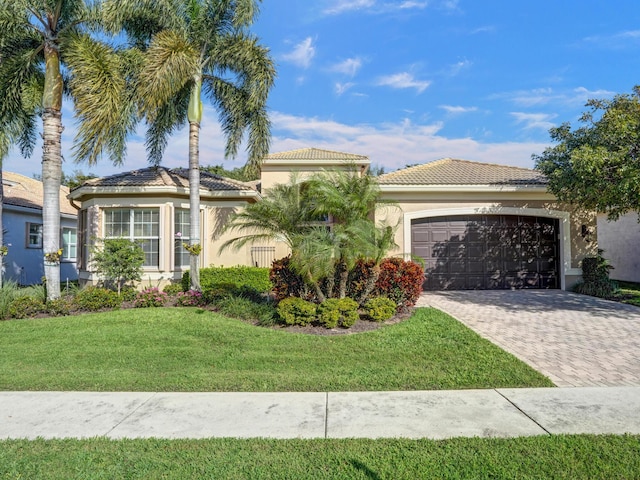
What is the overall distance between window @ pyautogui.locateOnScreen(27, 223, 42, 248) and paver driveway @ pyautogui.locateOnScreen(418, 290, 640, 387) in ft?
62.1

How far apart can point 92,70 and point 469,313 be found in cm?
1194

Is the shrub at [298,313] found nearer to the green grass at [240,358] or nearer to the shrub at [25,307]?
the green grass at [240,358]

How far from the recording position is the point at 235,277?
12.8m

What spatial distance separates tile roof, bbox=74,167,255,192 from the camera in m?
13.5

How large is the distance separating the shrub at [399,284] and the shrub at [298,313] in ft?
6.51

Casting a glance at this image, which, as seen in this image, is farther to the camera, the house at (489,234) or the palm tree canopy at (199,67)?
the house at (489,234)

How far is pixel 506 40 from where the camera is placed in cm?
1205

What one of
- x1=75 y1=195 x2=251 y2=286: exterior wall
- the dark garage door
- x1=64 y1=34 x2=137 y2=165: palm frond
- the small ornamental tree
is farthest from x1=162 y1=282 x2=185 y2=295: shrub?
the dark garage door

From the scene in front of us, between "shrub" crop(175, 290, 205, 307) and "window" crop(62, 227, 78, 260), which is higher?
"window" crop(62, 227, 78, 260)

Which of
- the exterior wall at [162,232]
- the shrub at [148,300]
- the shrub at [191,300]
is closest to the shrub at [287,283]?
the shrub at [191,300]

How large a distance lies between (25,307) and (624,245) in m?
24.0

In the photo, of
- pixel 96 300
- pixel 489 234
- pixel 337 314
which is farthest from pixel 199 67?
pixel 489 234

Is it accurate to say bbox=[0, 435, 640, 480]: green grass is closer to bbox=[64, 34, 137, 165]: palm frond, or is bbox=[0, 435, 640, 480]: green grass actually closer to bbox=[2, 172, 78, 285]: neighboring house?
bbox=[64, 34, 137, 165]: palm frond

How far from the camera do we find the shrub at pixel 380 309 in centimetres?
881
